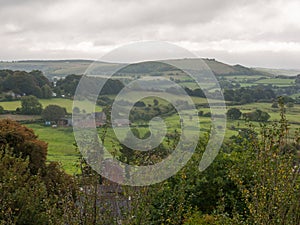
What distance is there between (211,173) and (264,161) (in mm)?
5577

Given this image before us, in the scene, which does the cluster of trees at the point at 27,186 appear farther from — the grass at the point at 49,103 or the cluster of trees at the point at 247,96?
the cluster of trees at the point at 247,96

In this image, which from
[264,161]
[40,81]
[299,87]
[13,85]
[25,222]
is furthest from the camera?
[299,87]

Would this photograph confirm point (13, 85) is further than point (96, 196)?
Yes

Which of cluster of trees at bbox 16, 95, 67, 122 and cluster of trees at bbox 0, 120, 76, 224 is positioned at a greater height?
cluster of trees at bbox 0, 120, 76, 224

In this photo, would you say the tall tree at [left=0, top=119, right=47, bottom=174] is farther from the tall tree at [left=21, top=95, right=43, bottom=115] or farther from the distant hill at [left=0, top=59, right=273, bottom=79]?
the tall tree at [left=21, top=95, right=43, bottom=115]

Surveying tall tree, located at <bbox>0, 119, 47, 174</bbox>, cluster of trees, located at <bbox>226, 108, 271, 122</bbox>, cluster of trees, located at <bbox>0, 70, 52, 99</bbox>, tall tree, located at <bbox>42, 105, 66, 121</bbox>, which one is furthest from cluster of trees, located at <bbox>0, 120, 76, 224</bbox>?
cluster of trees, located at <bbox>0, 70, 52, 99</bbox>

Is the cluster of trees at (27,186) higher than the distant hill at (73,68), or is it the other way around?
the distant hill at (73,68)

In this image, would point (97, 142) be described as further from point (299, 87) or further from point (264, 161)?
point (299, 87)

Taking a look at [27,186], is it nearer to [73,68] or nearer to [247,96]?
[247,96]

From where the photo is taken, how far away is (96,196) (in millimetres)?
5590

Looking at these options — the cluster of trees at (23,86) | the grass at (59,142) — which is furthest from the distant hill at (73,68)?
the grass at (59,142)

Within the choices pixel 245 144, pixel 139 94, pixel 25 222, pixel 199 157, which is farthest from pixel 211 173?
pixel 139 94

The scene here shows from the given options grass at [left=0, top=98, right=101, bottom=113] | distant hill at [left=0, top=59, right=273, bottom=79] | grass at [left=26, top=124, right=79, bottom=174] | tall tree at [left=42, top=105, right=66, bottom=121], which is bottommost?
grass at [left=26, top=124, right=79, bottom=174]

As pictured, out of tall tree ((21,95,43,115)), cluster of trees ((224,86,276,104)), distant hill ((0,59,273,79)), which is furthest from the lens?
distant hill ((0,59,273,79))
